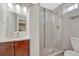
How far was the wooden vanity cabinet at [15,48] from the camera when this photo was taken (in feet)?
4.08

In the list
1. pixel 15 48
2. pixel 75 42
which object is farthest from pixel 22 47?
pixel 75 42

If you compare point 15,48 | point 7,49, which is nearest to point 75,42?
point 15,48

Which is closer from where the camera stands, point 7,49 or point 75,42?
point 7,49

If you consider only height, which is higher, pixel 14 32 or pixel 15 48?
pixel 14 32

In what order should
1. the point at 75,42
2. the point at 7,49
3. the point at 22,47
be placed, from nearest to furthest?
1. the point at 7,49
2. the point at 22,47
3. the point at 75,42

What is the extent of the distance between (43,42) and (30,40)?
24 centimetres

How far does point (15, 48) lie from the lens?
138 centimetres

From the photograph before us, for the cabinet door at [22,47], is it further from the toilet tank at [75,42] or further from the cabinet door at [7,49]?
the toilet tank at [75,42]

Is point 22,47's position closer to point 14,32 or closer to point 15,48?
point 15,48

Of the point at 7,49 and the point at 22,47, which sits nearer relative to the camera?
the point at 7,49

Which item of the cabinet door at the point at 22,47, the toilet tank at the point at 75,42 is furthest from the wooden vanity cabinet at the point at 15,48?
the toilet tank at the point at 75,42

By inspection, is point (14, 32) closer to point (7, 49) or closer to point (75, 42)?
point (7, 49)

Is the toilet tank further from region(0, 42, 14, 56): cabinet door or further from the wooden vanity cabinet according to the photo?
region(0, 42, 14, 56): cabinet door

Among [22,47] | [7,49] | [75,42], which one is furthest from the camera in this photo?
[75,42]
